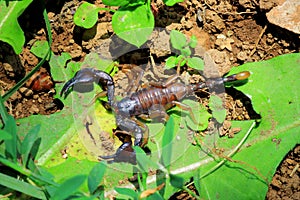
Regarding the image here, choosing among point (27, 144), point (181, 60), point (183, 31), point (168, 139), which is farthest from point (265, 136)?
point (27, 144)

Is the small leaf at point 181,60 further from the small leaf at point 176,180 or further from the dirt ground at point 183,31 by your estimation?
the small leaf at point 176,180

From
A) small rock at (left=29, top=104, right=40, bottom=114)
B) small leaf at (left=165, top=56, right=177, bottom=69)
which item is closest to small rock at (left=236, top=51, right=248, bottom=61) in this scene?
small leaf at (left=165, top=56, right=177, bottom=69)

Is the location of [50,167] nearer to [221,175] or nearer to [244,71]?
[221,175]

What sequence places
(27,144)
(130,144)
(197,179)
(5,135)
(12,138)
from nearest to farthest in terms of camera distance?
(5,135), (12,138), (27,144), (197,179), (130,144)

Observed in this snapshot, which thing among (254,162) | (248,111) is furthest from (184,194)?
(248,111)

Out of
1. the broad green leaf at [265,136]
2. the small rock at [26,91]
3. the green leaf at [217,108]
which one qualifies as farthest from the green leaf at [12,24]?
the broad green leaf at [265,136]

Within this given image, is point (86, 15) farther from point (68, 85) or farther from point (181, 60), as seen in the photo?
point (181, 60)

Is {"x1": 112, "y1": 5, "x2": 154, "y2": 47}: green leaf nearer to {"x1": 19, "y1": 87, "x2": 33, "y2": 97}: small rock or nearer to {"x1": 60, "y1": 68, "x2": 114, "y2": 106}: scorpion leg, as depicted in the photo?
{"x1": 60, "y1": 68, "x2": 114, "y2": 106}: scorpion leg
